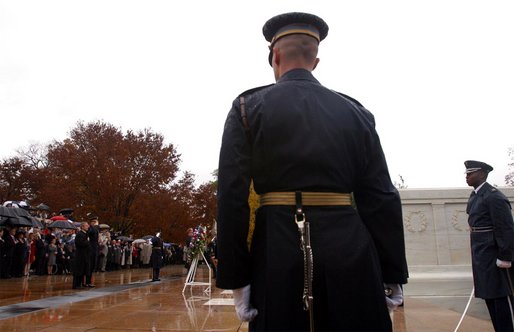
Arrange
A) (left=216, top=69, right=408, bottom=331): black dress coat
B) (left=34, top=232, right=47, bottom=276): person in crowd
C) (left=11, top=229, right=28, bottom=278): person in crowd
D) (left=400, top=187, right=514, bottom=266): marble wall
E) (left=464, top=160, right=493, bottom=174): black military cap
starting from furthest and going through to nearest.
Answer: (left=34, top=232, right=47, bottom=276): person in crowd
(left=11, top=229, right=28, bottom=278): person in crowd
(left=400, top=187, right=514, bottom=266): marble wall
(left=464, top=160, right=493, bottom=174): black military cap
(left=216, top=69, right=408, bottom=331): black dress coat

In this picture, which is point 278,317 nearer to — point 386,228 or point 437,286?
point 386,228

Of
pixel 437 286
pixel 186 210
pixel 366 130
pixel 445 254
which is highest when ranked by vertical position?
pixel 186 210

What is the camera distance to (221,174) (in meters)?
1.97

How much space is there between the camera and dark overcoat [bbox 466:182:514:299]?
4430mm

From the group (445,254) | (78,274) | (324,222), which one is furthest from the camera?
(78,274)

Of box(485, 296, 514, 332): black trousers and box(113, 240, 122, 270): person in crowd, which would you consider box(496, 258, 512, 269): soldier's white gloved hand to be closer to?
box(485, 296, 514, 332): black trousers

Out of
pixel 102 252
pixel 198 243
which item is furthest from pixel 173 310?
pixel 102 252

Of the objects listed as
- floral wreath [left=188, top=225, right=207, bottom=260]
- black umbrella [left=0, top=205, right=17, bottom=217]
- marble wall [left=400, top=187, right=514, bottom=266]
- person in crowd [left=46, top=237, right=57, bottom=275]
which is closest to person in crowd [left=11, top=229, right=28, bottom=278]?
black umbrella [left=0, top=205, right=17, bottom=217]

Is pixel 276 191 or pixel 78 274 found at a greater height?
pixel 276 191

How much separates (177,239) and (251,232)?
27.0 metres

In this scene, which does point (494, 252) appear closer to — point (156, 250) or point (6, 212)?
point (156, 250)

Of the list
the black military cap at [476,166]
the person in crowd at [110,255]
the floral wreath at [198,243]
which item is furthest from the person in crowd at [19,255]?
the black military cap at [476,166]

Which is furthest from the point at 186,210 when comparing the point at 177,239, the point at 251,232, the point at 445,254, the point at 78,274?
the point at 251,232

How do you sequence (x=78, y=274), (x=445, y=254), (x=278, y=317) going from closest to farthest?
(x=278, y=317) → (x=445, y=254) → (x=78, y=274)
